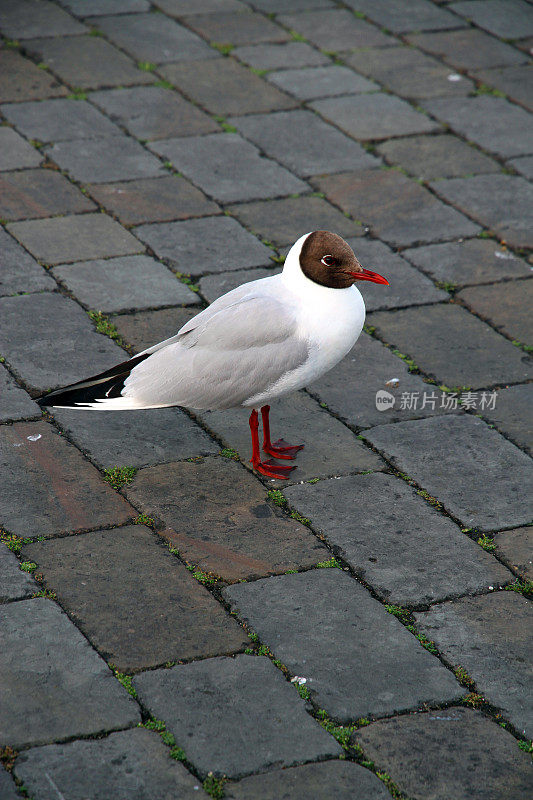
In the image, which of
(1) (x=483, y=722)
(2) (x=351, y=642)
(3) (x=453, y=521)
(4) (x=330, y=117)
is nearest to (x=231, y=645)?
(2) (x=351, y=642)

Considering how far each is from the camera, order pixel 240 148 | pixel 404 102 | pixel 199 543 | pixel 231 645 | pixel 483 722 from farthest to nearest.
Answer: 1. pixel 404 102
2. pixel 240 148
3. pixel 199 543
4. pixel 231 645
5. pixel 483 722

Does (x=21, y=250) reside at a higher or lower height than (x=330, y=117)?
lower

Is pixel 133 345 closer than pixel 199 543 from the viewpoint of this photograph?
No

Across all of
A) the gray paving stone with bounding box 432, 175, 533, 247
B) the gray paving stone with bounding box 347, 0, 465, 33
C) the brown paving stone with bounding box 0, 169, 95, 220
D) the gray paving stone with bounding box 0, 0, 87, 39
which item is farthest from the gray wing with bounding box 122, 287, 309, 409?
the gray paving stone with bounding box 347, 0, 465, 33

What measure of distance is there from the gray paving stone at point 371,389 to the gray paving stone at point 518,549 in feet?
2.67

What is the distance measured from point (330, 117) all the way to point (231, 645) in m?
4.42

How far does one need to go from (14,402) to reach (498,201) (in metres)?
3.12

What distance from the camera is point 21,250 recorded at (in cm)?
532

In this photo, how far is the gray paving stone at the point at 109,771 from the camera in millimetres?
2652

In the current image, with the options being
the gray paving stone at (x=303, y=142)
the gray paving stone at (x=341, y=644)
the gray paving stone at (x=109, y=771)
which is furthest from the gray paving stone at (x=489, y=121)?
the gray paving stone at (x=109, y=771)

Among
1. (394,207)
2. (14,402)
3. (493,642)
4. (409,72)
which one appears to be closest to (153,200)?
(394,207)

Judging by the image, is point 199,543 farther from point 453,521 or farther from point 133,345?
point 133,345

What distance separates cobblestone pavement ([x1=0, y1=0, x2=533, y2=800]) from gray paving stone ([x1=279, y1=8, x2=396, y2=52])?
5cm

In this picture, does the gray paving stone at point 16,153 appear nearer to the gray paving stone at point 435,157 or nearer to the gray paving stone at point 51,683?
the gray paving stone at point 435,157
